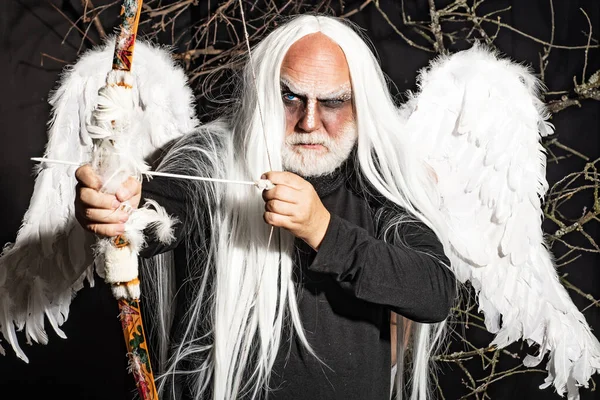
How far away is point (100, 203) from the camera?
1.12 m

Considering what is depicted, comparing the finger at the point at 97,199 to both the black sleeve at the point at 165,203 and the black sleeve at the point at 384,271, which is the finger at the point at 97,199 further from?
the black sleeve at the point at 384,271

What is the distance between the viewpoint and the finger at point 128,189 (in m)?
1.13

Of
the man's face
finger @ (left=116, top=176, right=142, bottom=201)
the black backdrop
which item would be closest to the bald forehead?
the man's face

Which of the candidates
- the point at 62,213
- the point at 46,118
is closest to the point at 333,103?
the point at 62,213

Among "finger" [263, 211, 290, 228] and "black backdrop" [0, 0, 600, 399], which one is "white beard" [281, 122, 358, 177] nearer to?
"finger" [263, 211, 290, 228]

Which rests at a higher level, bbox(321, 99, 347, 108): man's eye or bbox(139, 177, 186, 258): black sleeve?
bbox(321, 99, 347, 108): man's eye

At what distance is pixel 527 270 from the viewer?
1.78 metres

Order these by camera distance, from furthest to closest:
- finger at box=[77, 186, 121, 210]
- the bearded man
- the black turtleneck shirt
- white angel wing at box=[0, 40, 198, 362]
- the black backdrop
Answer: the black backdrop
white angel wing at box=[0, 40, 198, 362]
the bearded man
the black turtleneck shirt
finger at box=[77, 186, 121, 210]

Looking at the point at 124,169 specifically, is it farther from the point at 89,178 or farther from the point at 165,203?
the point at 165,203

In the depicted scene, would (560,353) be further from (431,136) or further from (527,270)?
(431,136)

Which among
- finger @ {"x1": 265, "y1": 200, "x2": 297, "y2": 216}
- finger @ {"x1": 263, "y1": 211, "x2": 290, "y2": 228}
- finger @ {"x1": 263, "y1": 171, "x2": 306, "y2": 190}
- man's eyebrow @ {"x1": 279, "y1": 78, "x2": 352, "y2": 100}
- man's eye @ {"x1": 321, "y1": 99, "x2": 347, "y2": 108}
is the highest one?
man's eyebrow @ {"x1": 279, "y1": 78, "x2": 352, "y2": 100}

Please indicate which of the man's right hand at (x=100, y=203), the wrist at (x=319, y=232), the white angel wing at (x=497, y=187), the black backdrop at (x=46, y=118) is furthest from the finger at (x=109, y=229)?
the black backdrop at (x=46, y=118)

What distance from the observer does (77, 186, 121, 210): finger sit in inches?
44.1

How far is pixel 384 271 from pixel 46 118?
3.91 feet
